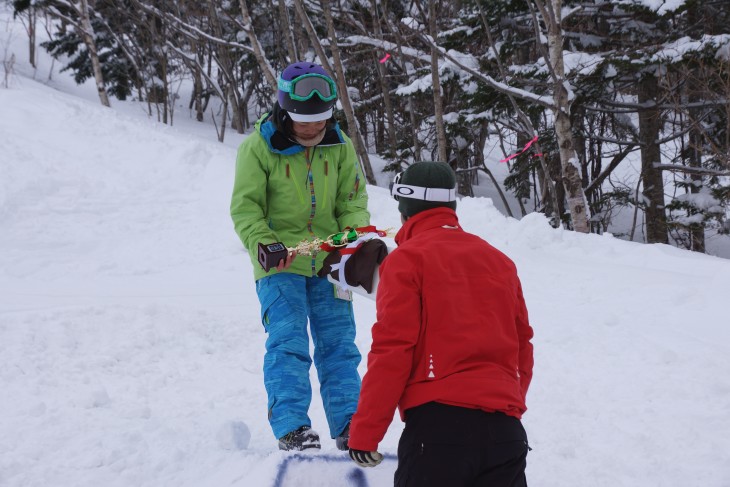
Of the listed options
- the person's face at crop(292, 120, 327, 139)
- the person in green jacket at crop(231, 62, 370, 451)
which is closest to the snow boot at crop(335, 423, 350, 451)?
the person in green jacket at crop(231, 62, 370, 451)

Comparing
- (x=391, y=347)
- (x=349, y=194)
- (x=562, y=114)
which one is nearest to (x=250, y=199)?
(x=349, y=194)

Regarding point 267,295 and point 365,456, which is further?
point 267,295

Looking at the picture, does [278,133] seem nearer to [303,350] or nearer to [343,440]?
[303,350]

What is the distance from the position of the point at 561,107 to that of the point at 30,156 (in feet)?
31.2

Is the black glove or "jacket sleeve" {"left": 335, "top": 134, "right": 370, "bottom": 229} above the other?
"jacket sleeve" {"left": 335, "top": 134, "right": 370, "bottom": 229}

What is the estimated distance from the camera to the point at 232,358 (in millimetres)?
5059

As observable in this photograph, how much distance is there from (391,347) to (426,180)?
2.02 ft

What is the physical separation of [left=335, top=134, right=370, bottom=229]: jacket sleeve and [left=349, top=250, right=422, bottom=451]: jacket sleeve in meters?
1.30

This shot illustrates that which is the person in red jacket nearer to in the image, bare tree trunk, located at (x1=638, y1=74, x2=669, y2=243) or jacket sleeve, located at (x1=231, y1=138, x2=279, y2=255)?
jacket sleeve, located at (x1=231, y1=138, x2=279, y2=255)

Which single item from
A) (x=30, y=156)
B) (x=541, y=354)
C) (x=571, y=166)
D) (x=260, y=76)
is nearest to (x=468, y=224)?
(x=571, y=166)

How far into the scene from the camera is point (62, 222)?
9609 mm

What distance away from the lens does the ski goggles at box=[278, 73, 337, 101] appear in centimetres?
297

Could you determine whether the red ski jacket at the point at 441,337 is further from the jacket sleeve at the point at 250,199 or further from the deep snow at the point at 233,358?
the jacket sleeve at the point at 250,199

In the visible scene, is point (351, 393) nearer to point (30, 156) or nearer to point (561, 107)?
point (561, 107)
